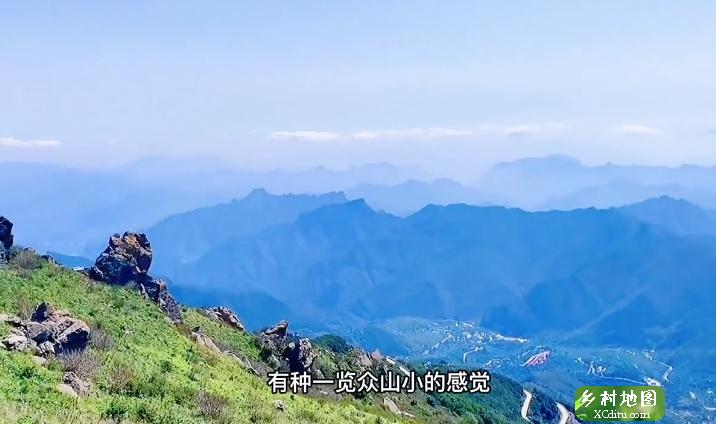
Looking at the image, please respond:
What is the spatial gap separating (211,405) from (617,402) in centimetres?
2505

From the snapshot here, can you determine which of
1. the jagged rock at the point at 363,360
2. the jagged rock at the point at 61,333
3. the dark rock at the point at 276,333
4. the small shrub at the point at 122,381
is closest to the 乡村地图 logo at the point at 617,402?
the small shrub at the point at 122,381

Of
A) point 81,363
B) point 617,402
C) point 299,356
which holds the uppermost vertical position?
point 81,363

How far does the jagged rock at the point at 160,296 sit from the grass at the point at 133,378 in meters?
2.66

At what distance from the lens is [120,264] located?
61.8 m

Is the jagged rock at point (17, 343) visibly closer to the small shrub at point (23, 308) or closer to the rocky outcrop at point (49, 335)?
the rocky outcrop at point (49, 335)

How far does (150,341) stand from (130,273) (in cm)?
2478

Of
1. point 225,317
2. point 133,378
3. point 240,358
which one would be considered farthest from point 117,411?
point 225,317

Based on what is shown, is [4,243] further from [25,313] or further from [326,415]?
[326,415]

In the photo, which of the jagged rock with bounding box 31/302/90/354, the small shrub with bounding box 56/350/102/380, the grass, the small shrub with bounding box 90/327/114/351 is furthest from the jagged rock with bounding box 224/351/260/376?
the small shrub with bounding box 56/350/102/380

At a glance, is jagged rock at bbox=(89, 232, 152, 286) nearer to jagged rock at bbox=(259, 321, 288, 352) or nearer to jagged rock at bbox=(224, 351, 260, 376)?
jagged rock at bbox=(259, 321, 288, 352)

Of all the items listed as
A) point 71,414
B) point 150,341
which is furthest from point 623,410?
point 71,414

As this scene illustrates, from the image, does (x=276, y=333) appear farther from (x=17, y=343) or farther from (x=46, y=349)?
(x=17, y=343)

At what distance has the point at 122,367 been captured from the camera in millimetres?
27859

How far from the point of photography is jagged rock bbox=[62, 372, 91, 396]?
23.7m
